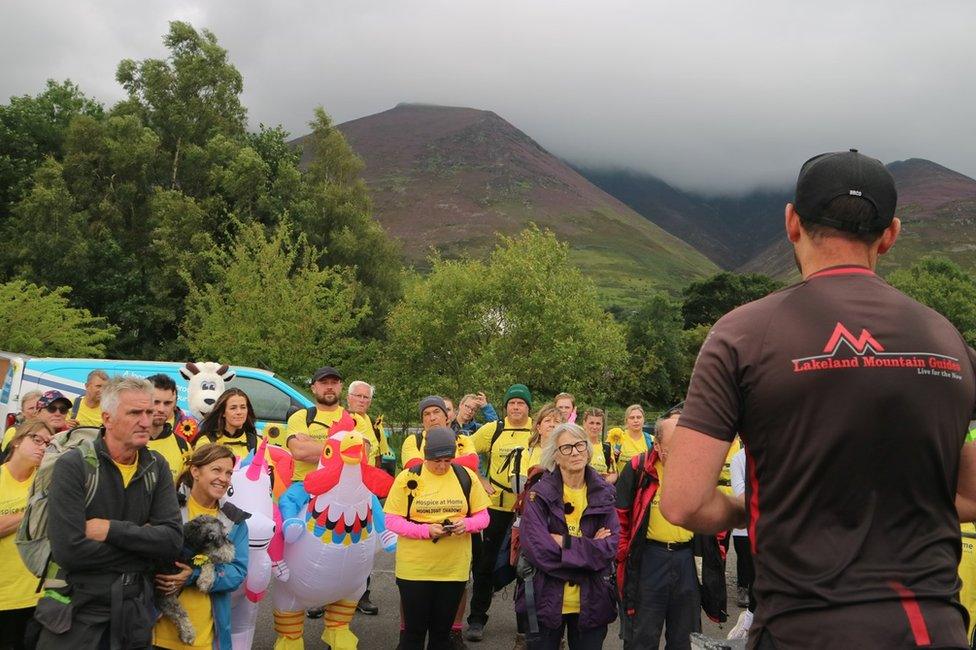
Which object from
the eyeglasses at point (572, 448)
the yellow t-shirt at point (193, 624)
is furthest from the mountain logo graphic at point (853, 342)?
the yellow t-shirt at point (193, 624)

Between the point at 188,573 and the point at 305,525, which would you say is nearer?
the point at 188,573

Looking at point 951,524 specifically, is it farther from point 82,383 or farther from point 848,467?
point 82,383

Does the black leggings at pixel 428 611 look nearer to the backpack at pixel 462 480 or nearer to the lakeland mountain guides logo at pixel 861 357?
the backpack at pixel 462 480

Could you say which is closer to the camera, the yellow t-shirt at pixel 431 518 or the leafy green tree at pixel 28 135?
the yellow t-shirt at pixel 431 518

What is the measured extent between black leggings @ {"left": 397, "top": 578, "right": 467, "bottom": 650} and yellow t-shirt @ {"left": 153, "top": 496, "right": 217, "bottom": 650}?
5.21 feet

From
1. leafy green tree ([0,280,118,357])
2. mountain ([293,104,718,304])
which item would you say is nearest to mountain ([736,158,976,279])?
mountain ([293,104,718,304])

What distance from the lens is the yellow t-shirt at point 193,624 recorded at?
453 centimetres

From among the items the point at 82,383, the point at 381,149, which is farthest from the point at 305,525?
the point at 381,149

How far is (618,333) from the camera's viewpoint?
1044 inches

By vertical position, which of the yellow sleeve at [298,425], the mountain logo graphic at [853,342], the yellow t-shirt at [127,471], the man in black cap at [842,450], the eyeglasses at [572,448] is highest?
the mountain logo graphic at [853,342]

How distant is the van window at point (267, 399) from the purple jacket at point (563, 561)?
27.4 ft

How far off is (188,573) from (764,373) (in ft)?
12.0

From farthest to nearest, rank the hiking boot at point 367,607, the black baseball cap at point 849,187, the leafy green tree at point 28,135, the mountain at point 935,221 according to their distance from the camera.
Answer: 1. the mountain at point 935,221
2. the leafy green tree at point 28,135
3. the hiking boot at point 367,607
4. the black baseball cap at point 849,187

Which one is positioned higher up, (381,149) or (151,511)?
(381,149)
